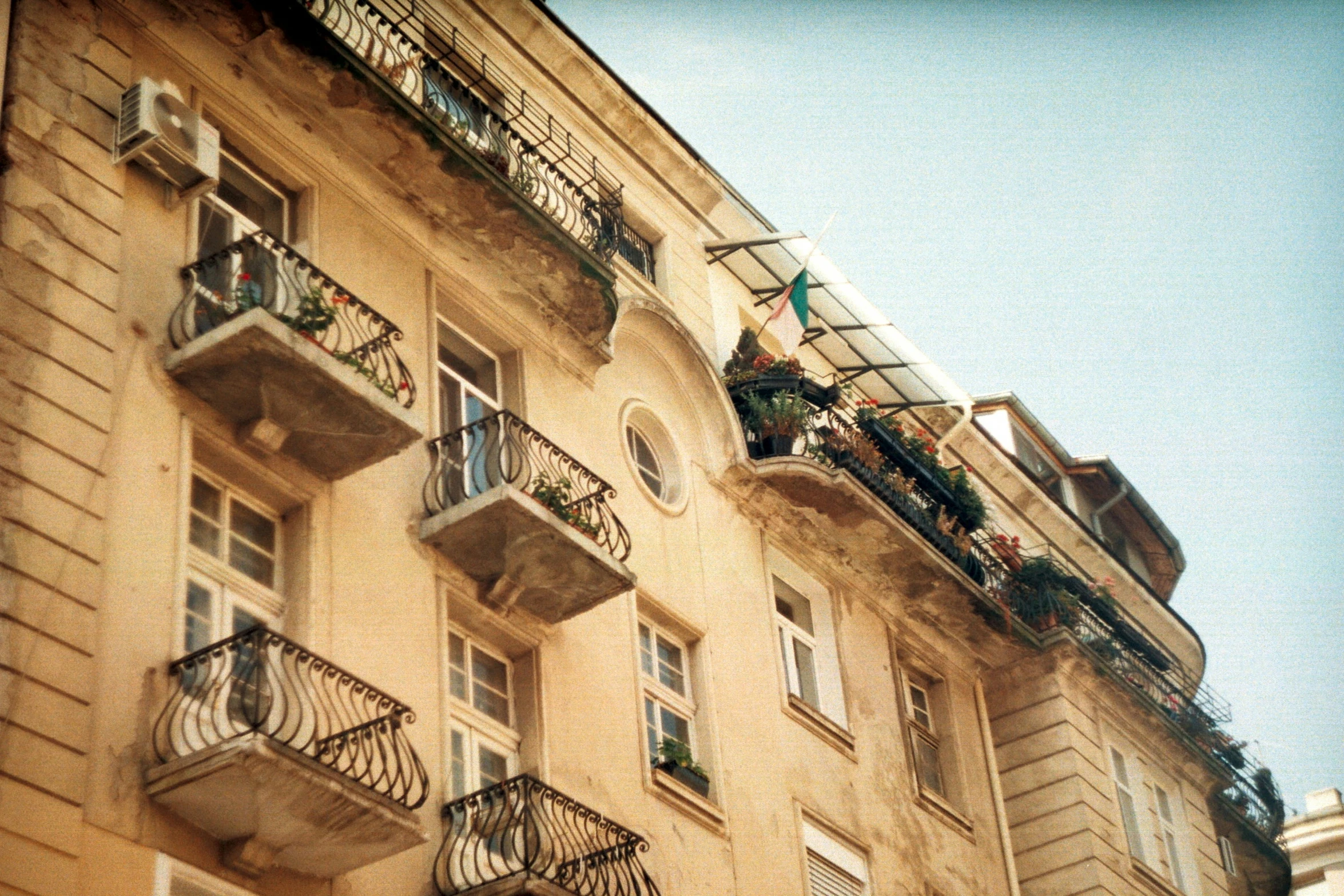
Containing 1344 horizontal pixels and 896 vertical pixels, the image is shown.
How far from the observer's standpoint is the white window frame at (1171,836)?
27.1 meters

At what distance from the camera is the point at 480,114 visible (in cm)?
2050

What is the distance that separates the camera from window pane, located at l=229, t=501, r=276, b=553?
1517cm

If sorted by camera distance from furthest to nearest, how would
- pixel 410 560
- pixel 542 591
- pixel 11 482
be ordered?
pixel 542 591
pixel 410 560
pixel 11 482

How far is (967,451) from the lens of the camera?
29.3 metres

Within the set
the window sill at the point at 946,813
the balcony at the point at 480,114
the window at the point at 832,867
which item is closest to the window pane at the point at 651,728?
the window at the point at 832,867

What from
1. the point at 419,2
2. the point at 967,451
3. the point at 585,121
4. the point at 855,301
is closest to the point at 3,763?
the point at 419,2

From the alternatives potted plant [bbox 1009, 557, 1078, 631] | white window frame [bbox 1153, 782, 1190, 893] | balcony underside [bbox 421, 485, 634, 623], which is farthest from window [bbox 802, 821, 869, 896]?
white window frame [bbox 1153, 782, 1190, 893]

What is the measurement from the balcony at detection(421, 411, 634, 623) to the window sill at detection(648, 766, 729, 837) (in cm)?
169

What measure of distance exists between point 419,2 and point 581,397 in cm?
439

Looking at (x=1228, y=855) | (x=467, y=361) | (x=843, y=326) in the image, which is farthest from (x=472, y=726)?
(x=1228, y=855)

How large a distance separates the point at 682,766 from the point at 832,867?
2670 mm

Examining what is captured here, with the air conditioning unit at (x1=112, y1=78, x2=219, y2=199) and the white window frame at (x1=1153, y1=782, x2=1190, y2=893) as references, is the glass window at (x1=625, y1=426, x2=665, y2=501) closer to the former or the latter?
the air conditioning unit at (x1=112, y1=78, x2=219, y2=199)

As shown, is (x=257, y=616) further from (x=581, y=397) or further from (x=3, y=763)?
(x=581, y=397)

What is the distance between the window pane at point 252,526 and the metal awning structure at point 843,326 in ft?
34.2
